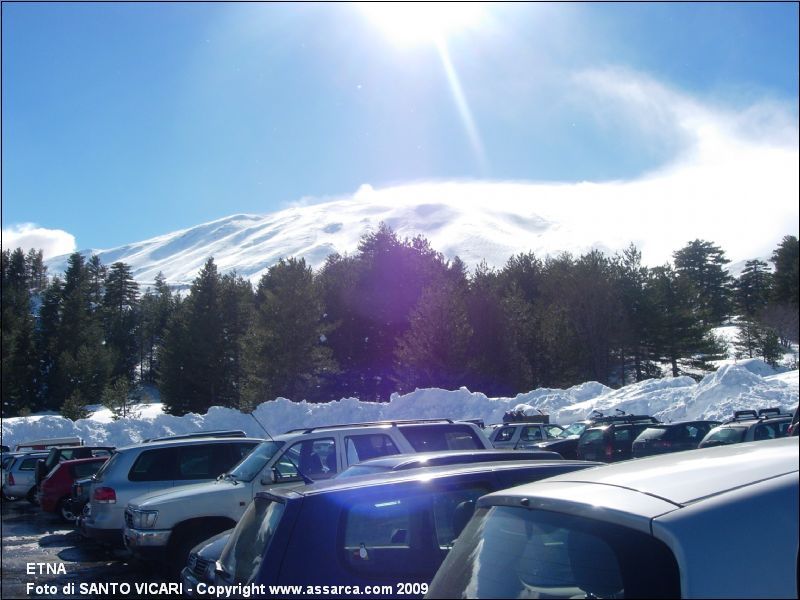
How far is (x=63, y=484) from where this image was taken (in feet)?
54.2

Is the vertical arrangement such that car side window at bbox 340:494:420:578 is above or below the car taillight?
above

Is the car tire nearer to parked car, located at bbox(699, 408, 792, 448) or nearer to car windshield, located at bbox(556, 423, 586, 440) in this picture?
parked car, located at bbox(699, 408, 792, 448)

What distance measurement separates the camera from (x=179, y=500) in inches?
367

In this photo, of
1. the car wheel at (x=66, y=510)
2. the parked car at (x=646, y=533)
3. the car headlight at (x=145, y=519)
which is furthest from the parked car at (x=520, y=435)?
the parked car at (x=646, y=533)

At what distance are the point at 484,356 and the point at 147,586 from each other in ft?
121

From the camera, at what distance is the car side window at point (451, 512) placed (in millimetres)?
4730

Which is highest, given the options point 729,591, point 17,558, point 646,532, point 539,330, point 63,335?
point 63,335

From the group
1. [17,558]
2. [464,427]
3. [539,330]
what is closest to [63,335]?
[539,330]

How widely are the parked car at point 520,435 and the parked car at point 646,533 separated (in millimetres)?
18383

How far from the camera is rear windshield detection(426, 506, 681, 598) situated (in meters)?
2.44

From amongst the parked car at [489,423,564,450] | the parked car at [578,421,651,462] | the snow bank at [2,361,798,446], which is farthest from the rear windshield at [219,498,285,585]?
the snow bank at [2,361,798,446]

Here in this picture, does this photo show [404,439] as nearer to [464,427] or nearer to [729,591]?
[464,427]

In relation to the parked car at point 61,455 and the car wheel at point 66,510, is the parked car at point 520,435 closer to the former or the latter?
the parked car at point 61,455

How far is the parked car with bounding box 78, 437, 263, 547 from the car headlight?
6.30 feet
